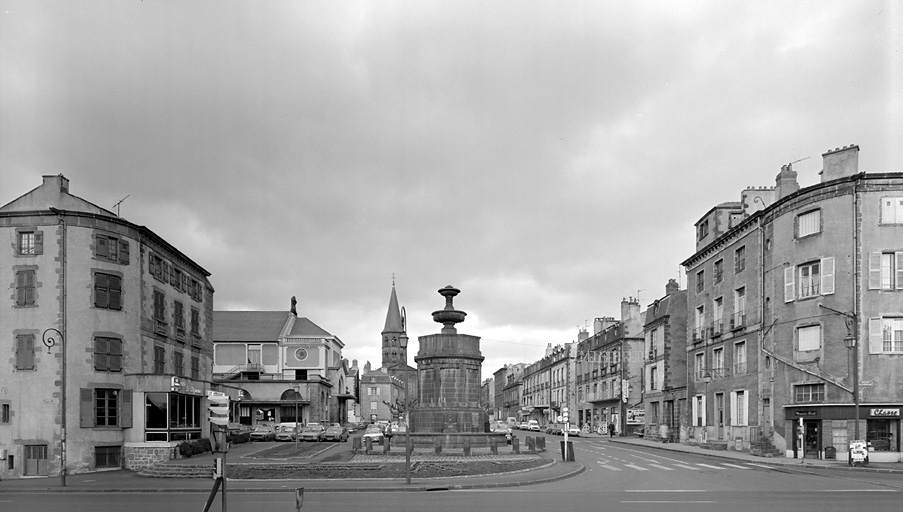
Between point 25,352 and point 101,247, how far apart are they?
5546 millimetres

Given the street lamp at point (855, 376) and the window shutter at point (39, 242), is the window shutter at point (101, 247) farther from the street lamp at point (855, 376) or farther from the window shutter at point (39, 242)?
the street lamp at point (855, 376)

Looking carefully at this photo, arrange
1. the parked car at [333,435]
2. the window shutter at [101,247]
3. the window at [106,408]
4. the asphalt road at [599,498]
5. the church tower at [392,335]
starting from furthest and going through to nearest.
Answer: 1. the church tower at [392,335]
2. the parked car at [333,435]
3. the window shutter at [101,247]
4. the window at [106,408]
5. the asphalt road at [599,498]

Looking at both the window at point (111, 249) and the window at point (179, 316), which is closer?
the window at point (111, 249)

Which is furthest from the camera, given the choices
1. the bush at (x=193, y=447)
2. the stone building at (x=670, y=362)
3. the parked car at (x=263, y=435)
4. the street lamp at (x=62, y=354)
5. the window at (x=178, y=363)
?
the parked car at (x=263, y=435)

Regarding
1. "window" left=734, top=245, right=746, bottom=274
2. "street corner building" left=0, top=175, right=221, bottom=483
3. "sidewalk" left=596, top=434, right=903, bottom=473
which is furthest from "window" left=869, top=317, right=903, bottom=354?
"street corner building" left=0, top=175, right=221, bottom=483

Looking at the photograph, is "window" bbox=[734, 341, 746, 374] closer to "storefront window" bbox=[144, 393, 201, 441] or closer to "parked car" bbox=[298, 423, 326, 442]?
"parked car" bbox=[298, 423, 326, 442]

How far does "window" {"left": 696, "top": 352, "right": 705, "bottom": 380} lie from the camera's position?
5487 cm

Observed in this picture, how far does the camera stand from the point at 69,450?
33.7m

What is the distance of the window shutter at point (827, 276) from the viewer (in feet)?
127

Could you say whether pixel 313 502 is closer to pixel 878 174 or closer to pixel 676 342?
pixel 878 174

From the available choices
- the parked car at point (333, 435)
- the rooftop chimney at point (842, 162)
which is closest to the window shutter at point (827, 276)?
the rooftop chimney at point (842, 162)

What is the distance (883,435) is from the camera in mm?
37344

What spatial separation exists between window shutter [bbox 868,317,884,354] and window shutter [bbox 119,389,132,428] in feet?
116

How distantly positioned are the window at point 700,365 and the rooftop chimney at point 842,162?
58.4ft
